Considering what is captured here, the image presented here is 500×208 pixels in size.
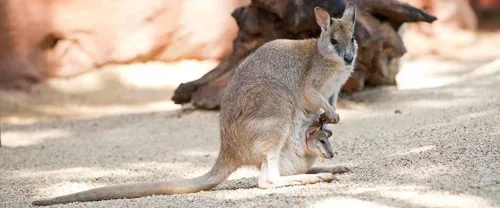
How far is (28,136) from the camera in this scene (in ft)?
27.0

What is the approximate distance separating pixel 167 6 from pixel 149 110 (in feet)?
5.33

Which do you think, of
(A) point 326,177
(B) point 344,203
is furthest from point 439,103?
(B) point 344,203

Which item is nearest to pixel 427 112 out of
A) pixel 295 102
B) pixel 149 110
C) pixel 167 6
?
pixel 295 102

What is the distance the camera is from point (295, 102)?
501cm

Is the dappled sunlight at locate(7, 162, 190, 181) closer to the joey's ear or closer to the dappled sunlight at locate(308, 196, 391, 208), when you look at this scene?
the joey's ear

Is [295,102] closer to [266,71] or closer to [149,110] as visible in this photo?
[266,71]

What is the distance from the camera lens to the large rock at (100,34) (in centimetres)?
973

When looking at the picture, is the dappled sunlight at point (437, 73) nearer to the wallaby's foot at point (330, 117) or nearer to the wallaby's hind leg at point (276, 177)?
the wallaby's foot at point (330, 117)

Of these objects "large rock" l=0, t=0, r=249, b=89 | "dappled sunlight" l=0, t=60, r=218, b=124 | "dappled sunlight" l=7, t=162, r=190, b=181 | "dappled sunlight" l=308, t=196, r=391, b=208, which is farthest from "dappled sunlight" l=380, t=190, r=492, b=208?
"large rock" l=0, t=0, r=249, b=89

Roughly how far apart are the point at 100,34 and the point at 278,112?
5.81 metres

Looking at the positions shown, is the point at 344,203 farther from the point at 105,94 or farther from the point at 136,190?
the point at 105,94

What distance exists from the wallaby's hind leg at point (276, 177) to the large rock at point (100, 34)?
564 centimetres

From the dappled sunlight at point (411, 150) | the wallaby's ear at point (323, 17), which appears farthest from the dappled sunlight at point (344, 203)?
the wallaby's ear at point (323, 17)

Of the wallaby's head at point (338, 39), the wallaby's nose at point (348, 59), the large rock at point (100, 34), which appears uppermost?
the large rock at point (100, 34)
